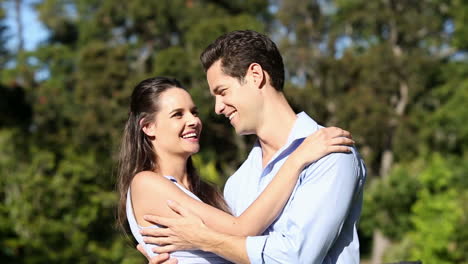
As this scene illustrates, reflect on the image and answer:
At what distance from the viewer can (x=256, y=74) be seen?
226 centimetres

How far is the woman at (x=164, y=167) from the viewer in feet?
7.58

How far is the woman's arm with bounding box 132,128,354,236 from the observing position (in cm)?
199

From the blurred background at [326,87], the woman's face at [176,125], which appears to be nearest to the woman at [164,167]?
the woman's face at [176,125]

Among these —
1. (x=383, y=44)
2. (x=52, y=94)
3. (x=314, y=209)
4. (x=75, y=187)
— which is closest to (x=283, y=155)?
(x=314, y=209)

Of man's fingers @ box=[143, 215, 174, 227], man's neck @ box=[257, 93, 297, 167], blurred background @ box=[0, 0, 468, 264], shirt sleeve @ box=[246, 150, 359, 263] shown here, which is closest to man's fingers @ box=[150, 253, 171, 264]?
man's fingers @ box=[143, 215, 174, 227]

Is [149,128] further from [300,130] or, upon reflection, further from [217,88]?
[300,130]

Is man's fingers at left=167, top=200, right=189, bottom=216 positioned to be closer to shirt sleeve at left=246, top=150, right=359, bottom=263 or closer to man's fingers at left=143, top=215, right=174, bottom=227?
man's fingers at left=143, top=215, right=174, bottom=227

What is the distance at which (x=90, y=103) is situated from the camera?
53.2ft

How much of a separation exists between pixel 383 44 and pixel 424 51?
4.05 ft

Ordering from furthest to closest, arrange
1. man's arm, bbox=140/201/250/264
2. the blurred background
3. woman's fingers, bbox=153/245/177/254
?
the blurred background < woman's fingers, bbox=153/245/177/254 < man's arm, bbox=140/201/250/264

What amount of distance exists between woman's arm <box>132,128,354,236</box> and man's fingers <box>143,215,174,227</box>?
0.10ft

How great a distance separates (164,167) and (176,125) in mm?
193

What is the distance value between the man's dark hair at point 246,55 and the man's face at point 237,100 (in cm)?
3

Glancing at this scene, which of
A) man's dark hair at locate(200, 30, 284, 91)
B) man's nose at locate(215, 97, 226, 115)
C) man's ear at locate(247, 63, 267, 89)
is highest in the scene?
man's dark hair at locate(200, 30, 284, 91)
